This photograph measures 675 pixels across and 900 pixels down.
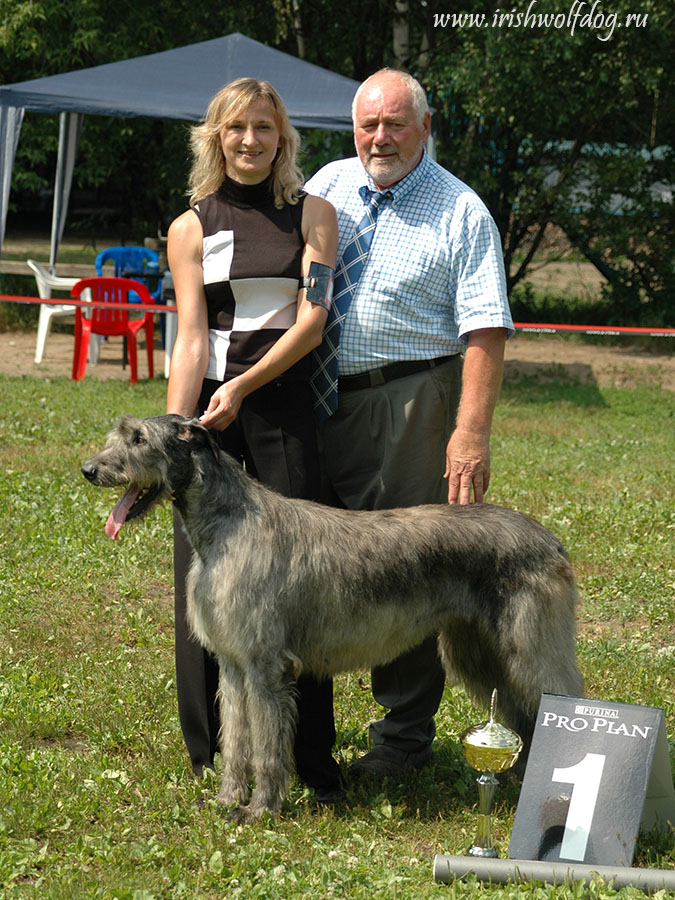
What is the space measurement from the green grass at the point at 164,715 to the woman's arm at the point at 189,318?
681 mm

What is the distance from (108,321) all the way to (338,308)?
906 centimetres

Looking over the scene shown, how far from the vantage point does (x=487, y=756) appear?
3510 mm

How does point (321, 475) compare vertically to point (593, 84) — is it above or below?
below

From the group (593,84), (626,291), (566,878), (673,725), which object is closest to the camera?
(566,878)

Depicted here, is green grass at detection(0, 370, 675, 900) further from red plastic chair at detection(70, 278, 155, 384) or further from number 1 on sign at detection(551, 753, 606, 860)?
red plastic chair at detection(70, 278, 155, 384)

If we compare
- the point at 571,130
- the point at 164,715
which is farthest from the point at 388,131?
the point at 571,130

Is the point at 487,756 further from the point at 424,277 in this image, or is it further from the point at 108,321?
the point at 108,321

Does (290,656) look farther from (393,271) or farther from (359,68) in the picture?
(359,68)

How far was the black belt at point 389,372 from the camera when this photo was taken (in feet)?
13.6

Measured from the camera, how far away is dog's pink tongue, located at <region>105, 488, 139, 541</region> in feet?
11.9

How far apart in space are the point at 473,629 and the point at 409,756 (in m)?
0.79

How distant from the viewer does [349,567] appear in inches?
149

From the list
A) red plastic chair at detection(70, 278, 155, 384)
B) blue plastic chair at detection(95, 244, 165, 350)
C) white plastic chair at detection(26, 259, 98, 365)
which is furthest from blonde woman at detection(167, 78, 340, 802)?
blue plastic chair at detection(95, 244, 165, 350)

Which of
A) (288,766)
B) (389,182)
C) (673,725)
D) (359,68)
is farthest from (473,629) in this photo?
(359,68)
